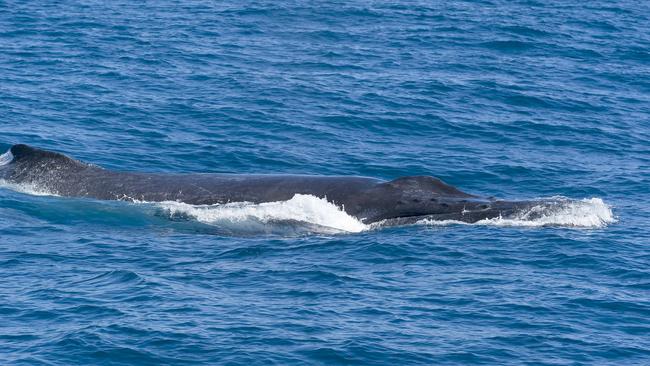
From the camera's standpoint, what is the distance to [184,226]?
30578mm

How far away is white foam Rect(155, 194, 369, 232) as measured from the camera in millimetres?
30281

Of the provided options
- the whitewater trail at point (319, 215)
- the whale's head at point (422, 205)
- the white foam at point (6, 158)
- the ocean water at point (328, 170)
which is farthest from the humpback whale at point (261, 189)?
the ocean water at point (328, 170)

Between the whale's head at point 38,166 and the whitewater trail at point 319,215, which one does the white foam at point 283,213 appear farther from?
the whale's head at point 38,166

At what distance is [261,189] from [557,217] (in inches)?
316

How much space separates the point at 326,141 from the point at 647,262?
658 inches

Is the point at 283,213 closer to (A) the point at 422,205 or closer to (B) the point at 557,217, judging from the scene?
(A) the point at 422,205

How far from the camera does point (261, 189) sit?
32062 millimetres

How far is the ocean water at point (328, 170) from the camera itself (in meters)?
22.8

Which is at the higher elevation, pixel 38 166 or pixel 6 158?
pixel 38 166

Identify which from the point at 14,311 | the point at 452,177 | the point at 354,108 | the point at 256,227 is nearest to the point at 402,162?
the point at 452,177

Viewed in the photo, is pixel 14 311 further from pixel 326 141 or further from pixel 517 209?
pixel 326 141

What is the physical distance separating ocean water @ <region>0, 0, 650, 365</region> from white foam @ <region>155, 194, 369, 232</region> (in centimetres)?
7

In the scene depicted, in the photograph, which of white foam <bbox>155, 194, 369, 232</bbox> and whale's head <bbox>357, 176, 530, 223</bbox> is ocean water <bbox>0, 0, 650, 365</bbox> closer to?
white foam <bbox>155, 194, 369, 232</bbox>

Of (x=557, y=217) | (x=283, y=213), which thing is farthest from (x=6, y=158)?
(x=557, y=217)
